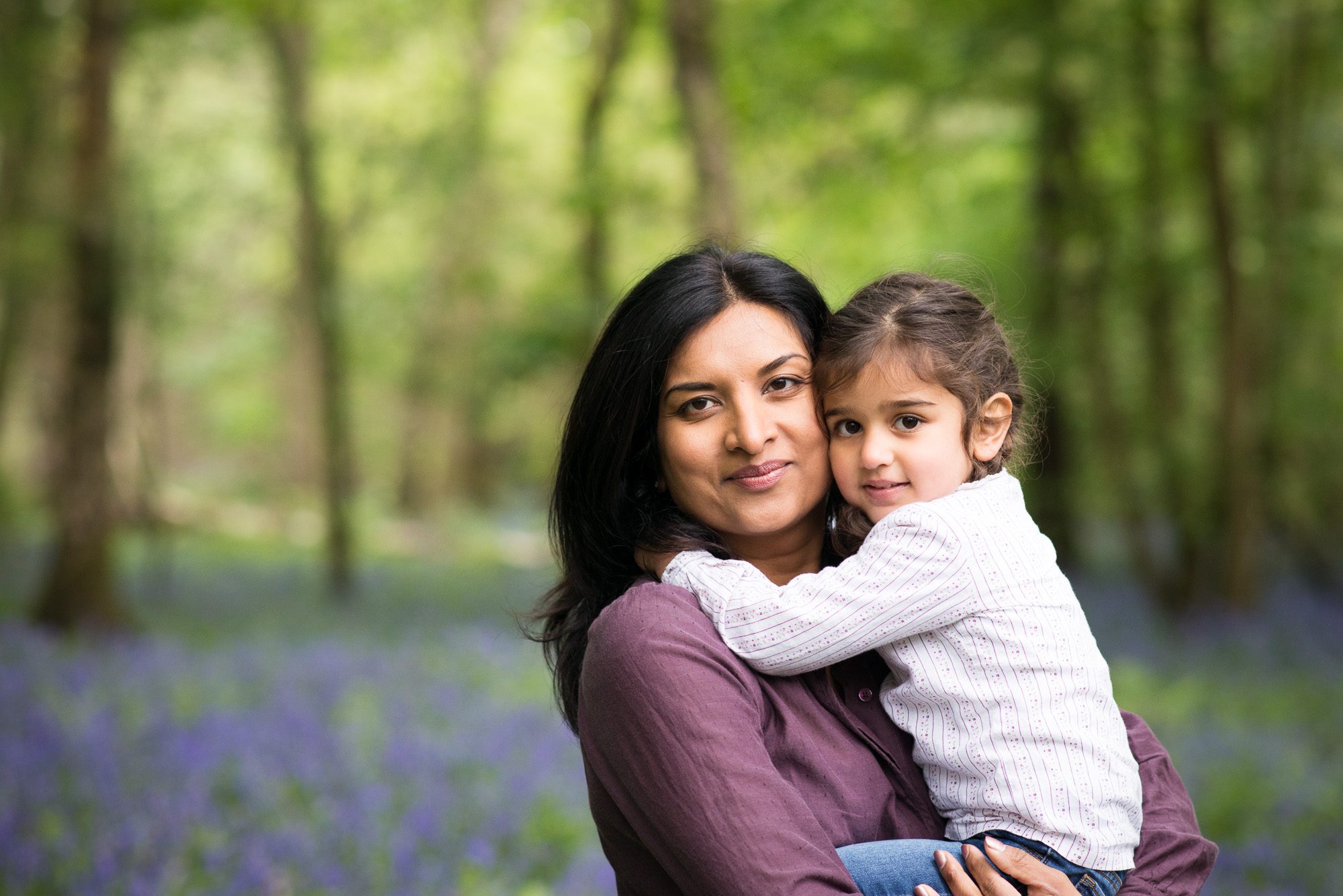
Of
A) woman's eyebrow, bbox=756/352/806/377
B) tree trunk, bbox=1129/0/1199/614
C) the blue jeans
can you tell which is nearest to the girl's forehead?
woman's eyebrow, bbox=756/352/806/377

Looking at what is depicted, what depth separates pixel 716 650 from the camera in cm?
194

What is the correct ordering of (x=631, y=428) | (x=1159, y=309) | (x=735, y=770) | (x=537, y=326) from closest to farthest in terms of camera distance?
Result: 1. (x=735, y=770)
2. (x=631, y=428)
3. (x=537, y=326)
4. (x=1159, y=309)

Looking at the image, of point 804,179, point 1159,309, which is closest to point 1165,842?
point 1159,309

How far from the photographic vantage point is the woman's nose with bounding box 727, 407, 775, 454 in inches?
80.7

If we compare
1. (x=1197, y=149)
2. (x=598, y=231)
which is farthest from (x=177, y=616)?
(x=1197, y=149)

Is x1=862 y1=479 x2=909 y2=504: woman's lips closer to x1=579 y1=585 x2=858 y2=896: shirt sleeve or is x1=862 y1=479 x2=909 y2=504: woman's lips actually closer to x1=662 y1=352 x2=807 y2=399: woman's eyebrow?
x1=662 y1=352 x2=807 y2=399: woman's eyebrow

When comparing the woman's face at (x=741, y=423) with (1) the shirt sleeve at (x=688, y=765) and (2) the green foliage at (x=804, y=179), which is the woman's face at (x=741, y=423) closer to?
(1) the shirt sleeve at (x=688, y=765)

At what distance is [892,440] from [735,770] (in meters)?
0.71

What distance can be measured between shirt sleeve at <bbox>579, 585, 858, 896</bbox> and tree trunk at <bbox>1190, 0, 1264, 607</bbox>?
374 inches

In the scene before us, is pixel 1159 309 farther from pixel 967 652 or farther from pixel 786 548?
pixel 967 652

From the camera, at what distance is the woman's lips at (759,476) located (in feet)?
6.93

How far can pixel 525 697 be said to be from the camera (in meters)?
8.84

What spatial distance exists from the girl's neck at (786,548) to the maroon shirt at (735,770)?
9.0 inches

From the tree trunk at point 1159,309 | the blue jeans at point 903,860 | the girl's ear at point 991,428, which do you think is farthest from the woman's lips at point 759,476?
the tree trunk at point 1159,309
